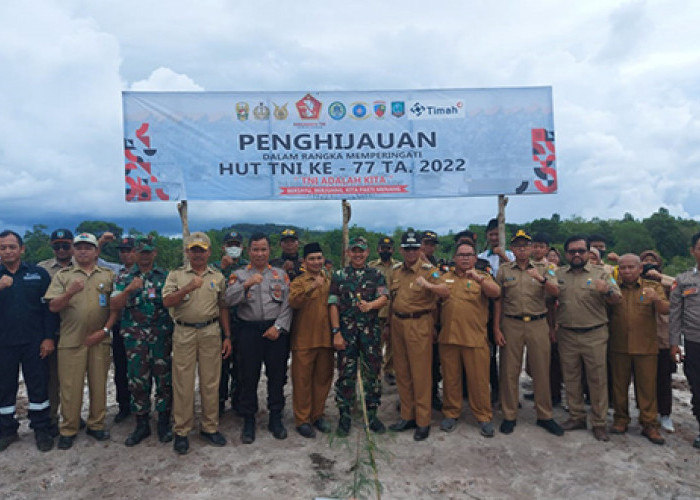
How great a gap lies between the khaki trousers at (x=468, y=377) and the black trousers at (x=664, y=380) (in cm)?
169

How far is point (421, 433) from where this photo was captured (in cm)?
436

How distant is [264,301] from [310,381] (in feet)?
3.18

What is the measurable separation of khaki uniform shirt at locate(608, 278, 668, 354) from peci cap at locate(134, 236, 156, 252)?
183 inches

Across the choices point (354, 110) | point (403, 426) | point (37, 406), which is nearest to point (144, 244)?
point (37, 406)

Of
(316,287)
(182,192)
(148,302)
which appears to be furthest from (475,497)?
(182,192)

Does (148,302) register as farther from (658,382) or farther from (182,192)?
(658,382)

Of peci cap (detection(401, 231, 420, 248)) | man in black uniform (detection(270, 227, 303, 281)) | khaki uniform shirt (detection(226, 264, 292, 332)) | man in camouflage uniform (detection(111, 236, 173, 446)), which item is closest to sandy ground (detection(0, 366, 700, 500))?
man in camouflage uniform (detection(111, 236, 173, 446))

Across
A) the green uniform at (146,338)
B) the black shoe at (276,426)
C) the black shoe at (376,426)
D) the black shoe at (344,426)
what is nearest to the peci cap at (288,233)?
the green uniform at (146,338)

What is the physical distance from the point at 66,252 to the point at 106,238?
0.45 meters

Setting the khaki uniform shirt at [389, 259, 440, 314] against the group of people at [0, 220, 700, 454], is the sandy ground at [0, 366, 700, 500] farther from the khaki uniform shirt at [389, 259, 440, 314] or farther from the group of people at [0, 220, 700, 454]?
the khaki uniform shirt at [389, 259, 440, 314]

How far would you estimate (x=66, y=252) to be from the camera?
4.67m

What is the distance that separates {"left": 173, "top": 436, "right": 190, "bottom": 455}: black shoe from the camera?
4094 millimetres

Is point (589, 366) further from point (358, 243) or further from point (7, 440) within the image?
point (7, 440)

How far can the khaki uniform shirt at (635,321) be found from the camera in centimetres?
427
